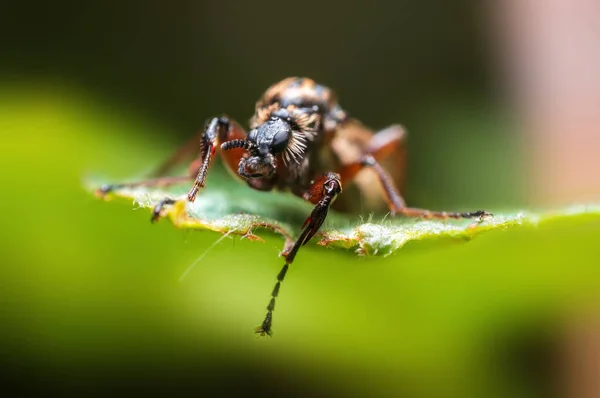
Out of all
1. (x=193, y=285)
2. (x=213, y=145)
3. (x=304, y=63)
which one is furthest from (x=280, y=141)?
(x=304, y=63)

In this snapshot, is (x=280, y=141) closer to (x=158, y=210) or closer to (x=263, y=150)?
(x=263, y=150)

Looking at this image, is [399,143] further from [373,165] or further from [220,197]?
[220,197]

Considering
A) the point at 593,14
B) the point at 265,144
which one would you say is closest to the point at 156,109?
the point at 265,144

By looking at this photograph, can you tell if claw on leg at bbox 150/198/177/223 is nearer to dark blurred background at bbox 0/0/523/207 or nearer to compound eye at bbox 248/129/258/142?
compound eye at bbox 248/129/258/142

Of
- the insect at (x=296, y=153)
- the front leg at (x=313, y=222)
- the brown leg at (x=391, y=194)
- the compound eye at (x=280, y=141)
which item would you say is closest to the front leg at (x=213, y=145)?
the insect at (x=296, y=153)

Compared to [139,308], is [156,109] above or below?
above

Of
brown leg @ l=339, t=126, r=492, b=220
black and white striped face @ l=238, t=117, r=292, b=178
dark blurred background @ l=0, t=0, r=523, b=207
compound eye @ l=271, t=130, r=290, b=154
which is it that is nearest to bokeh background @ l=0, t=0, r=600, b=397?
dark blurred background @ l=0, t=0, r=523, b=207

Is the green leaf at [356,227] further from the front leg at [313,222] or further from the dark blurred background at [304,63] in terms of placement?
the dark blurred background at [304,63]

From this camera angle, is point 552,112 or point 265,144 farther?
point 552,112
